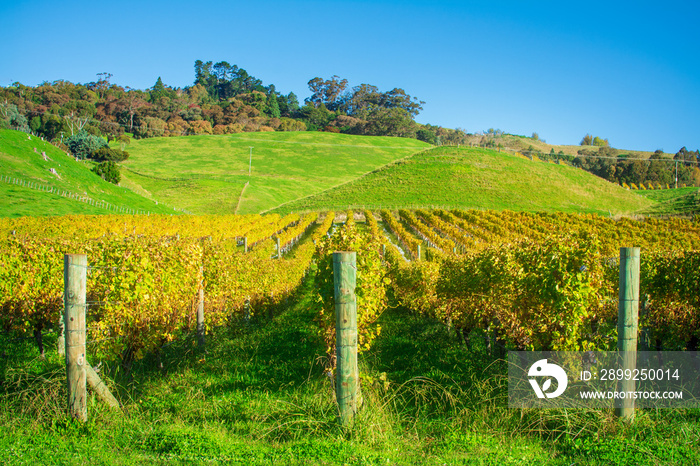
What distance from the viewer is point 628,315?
15.5ft

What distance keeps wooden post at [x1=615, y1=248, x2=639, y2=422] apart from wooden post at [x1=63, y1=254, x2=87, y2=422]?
17.5 ft

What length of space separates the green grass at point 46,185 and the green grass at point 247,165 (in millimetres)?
8539

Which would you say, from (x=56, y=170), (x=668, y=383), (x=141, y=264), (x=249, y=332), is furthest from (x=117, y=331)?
(x=56, y=170)

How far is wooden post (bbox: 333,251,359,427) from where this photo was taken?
448 cm

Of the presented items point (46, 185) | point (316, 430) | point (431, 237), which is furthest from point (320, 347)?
point (46, 185)

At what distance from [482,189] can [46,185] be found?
184 ft

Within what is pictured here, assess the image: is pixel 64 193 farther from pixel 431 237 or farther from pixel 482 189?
pixel 482 189

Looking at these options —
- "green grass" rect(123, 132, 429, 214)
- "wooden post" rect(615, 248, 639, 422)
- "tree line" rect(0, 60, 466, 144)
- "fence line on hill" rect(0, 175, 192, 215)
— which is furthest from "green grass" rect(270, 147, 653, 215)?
"wooden post" rect(615, 248, 639, 422)

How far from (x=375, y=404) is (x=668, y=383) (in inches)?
143

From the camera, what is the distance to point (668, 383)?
5.65 meters

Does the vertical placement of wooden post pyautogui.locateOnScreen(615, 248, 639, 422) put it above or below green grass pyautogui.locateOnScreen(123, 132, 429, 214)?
below

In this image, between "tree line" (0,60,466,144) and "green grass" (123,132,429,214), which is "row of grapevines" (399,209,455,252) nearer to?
"green grass" (123,132,429,214)

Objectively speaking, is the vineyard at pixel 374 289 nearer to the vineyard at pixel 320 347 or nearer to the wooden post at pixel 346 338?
the vineyard at pixel 320 347

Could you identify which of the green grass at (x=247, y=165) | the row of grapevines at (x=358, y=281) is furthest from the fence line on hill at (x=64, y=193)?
the row of grapevines at (x=358, y=281)
